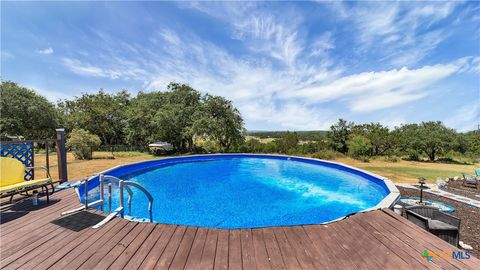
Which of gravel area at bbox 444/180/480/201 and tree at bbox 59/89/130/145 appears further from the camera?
tree at bbox 59/89/130/145

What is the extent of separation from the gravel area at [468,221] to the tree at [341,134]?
11508mm

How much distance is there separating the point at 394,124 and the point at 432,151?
209 inches

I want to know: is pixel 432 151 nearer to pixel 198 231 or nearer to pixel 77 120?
pixel 198 231

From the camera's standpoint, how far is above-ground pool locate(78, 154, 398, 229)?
536 centimetres

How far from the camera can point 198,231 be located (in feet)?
8.41

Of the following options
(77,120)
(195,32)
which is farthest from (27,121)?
(195,32)

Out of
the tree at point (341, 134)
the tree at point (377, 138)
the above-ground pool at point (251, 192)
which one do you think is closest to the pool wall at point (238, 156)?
the above-ground pool at point (251, 192)

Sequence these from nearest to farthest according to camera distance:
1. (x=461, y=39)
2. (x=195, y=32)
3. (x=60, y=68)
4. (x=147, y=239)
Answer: (x=147, y=239) < (x=461, y=39) < (x=195, y=32) < (x=60, y=68)

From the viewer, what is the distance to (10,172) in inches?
144

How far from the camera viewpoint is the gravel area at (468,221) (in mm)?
3828

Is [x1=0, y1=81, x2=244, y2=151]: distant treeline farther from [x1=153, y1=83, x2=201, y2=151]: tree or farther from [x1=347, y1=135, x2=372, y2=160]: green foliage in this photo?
[x1=347, y1=135, x2=372, y2=160]: green foliage

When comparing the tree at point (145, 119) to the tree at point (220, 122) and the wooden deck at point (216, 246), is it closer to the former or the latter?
the tree at point (220, 122)

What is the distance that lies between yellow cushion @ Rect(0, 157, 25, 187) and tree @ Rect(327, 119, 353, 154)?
19005 millimetres

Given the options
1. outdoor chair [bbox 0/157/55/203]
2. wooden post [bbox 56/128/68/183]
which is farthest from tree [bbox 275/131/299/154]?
outdoor chair [bbox 0/157/55/203]
